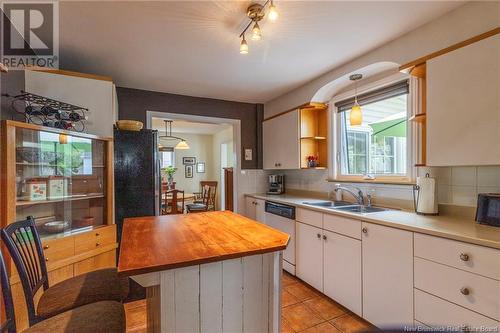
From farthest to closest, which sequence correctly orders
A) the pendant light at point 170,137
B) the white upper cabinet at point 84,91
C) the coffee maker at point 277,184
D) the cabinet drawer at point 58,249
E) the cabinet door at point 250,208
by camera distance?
the pendant light at point 170,137 < the coffee maker at point 277,184 < the cabinet door at point 250,208 < the white upper cabinet at point 84,91 < the cabinet drawer at point 58,249

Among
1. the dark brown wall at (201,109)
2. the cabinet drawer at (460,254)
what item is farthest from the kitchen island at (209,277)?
the dark brown wall at (201,109)

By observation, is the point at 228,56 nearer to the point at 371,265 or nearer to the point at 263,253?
the point at 263,253

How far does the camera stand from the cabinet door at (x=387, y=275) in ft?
5.54

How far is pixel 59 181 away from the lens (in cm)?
214

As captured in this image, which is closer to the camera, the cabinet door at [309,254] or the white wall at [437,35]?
the white wall at [437,35]

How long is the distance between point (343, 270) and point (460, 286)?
0.89 metres

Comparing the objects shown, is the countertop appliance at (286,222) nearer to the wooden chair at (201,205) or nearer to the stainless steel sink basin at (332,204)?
the stainless steel sink basin at (332,204)

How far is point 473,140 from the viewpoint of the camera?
1.58 meters

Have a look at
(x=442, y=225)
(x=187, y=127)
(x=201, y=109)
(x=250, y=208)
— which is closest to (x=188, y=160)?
(x=187, y=127)

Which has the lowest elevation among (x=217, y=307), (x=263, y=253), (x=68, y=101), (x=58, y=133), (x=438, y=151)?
(x=217, y=307)

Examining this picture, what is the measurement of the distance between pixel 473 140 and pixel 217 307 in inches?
72.4

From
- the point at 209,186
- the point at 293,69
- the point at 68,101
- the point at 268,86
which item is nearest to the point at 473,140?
the point at 293,69

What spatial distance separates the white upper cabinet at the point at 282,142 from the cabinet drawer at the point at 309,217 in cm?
74

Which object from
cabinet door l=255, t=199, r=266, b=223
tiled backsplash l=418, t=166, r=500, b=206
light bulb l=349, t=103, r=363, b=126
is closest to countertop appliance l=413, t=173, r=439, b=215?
tiled backsplash l=418, t=166, r=500, b=206
